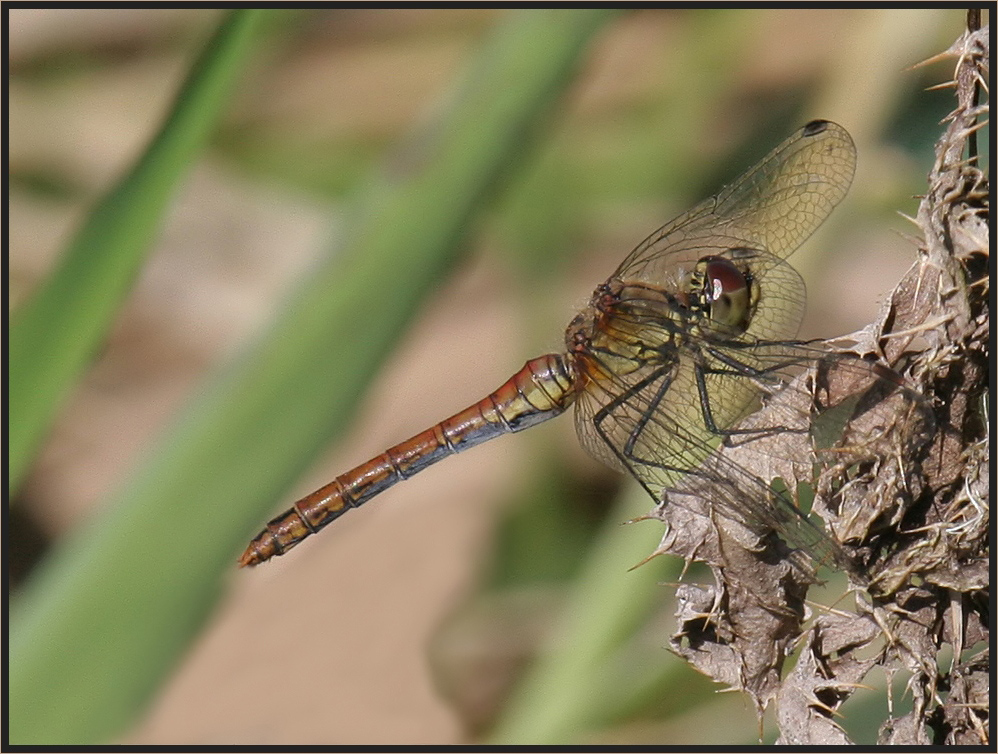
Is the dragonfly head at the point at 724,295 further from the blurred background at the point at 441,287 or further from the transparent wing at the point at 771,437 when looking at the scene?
the blurred background at the point at 441,287

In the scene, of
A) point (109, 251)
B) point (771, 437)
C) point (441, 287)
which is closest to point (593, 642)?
point (771, 437)

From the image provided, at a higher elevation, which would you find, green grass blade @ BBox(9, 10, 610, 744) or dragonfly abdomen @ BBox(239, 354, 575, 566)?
green grass blade @ BBox(9, 10, 610, 744)

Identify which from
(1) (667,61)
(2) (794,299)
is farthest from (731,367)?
(1) (667,61)

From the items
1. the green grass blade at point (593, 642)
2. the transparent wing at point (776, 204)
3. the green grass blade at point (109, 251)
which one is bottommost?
the green grass blade at point (593, 642)

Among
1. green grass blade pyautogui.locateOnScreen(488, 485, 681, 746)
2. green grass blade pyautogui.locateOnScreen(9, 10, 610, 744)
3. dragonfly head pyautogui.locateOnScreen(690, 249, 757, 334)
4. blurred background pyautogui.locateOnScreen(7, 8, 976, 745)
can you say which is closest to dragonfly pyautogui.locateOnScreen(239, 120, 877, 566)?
dragonfly head pyautogui.locateOnScreen(690, 249, 757, 334)

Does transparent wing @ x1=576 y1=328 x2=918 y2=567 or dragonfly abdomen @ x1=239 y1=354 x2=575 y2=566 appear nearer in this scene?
transparent wing @ x1=576 y1=328 x2=918 y2=567

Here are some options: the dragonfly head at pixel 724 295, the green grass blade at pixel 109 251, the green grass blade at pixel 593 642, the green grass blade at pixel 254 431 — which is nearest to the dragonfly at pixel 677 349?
the dragonfly head at pixel 724 295

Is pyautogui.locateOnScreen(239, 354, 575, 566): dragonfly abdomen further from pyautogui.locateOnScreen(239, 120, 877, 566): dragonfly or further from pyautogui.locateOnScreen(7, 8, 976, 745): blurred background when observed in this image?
pyautogui.locateOnScreen(7, 8, 976, 745): blurred background

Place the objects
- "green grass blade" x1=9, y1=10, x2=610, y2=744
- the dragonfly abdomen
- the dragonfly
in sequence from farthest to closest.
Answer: the dragonfly abdomen → the dragonfly → "green grass blade" x1=9, y1=10, x2=610, y2=744
